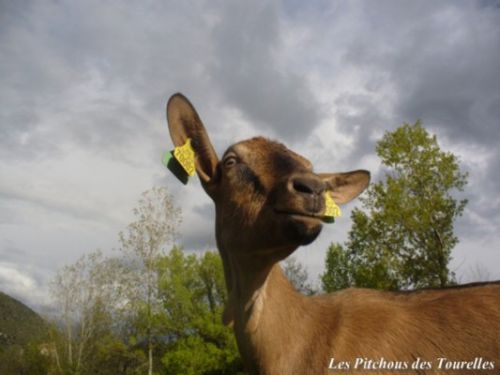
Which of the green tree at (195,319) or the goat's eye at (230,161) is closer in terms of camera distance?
the goat's eye at (230,161)

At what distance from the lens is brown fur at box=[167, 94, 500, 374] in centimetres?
364

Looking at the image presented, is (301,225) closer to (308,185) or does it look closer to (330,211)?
(308,185)

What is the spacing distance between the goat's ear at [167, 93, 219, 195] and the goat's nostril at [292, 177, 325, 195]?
157 cm

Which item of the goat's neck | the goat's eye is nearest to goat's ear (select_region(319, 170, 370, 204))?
the goat's eye

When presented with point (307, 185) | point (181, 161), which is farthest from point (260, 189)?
point (181, 161)

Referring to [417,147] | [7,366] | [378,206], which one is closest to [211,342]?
[378,206]

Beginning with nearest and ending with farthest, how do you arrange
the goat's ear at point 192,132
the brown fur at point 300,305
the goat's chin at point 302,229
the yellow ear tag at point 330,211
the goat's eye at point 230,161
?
the goat's chin at point 302,229 < the brown fur at point 300,305 < the yellow ear tag at point 330,211 < the goat's eye at point 230,161 < the goat's ear at point 192,132

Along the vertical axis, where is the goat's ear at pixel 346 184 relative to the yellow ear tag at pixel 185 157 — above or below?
above

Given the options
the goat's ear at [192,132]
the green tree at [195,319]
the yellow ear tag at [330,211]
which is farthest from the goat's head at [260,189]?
the green tree at [195,319]

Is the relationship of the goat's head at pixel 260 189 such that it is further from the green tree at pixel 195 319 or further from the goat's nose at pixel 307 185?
the green tree at pixel 195 319

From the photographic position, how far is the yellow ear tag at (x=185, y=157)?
15.6 ft

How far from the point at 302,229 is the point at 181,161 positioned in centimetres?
188

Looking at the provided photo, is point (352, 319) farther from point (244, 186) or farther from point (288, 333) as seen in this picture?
point (244, 186)

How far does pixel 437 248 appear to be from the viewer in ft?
72.2
